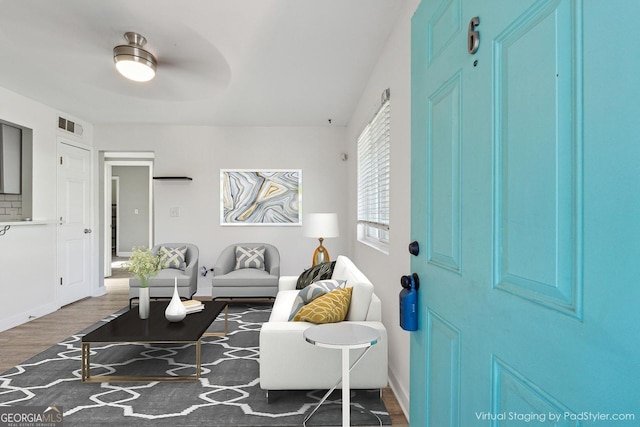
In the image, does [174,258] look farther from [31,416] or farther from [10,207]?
[31,416]

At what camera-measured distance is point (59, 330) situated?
12.5ft

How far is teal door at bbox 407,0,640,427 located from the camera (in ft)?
1.76

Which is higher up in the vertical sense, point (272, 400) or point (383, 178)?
point (383, 178)

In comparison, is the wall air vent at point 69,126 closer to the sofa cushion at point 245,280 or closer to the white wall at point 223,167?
the white wall at point 223,167

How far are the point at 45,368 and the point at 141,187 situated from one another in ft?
25.3

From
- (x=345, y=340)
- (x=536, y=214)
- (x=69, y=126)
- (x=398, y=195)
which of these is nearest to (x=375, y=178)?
(x=398, y=195)

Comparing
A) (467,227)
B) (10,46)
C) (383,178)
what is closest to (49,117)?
(10,46)

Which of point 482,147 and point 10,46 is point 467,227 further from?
point 10,46

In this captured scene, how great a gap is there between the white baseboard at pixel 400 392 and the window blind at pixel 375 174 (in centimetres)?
107

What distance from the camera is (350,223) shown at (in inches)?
200

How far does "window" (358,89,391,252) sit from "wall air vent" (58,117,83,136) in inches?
149

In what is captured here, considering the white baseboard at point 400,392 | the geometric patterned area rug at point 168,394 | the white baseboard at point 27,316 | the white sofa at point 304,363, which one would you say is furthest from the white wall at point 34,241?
the white baseboard at point 400,392

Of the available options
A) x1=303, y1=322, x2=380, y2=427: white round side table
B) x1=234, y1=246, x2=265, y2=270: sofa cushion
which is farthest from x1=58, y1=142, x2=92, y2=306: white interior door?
x1=303, y1=322, x2=380, y2=427: white round side table

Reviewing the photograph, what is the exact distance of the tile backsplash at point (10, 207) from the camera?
3996mm
